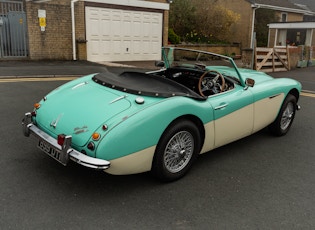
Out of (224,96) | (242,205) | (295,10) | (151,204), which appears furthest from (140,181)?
(295,10)

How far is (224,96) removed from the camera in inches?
159

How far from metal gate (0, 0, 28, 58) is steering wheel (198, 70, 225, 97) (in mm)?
11333

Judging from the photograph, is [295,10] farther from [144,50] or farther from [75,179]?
Answer: [75,179]

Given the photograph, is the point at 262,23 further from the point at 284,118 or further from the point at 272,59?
the point at 284,118

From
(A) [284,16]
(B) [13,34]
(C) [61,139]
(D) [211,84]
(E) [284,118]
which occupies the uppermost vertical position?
(A) [284,16]

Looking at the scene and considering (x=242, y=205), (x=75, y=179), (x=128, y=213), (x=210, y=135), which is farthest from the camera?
(x=210, y=135)

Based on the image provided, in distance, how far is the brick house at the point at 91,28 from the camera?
44.6 ft

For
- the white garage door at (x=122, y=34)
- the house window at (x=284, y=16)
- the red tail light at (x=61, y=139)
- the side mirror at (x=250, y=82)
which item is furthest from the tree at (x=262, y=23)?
the red tail light at (x=61, y=139)

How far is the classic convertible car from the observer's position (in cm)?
304

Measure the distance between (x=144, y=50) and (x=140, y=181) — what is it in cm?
1426

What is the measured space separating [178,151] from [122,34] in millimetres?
13488

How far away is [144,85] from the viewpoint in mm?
3816

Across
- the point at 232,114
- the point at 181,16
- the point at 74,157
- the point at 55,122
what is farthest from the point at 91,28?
the point at 74,157

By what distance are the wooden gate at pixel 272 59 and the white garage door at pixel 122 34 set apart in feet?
18.5
